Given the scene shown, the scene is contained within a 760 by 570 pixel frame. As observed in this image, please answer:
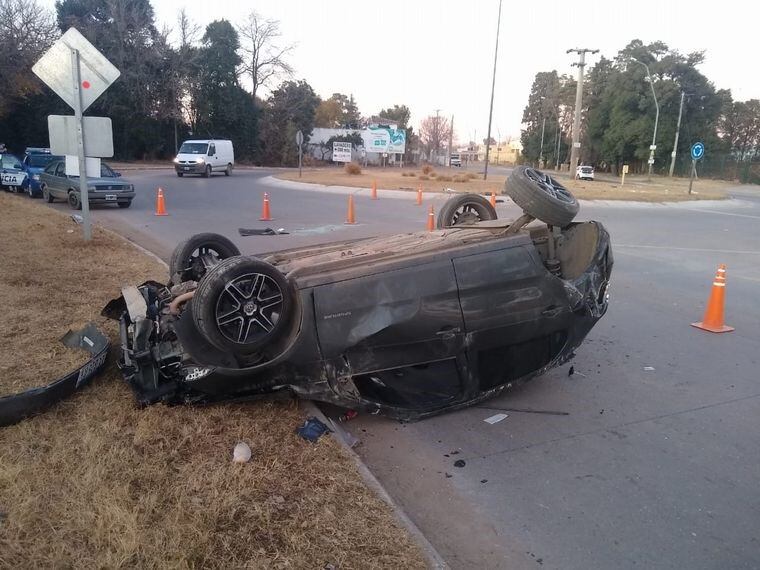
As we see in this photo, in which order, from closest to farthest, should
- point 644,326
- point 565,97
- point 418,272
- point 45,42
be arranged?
point 418,272 → point 644,326 → point 45,42 → point 565,97

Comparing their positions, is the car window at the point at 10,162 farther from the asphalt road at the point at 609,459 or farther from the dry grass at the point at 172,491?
the asphalt road at the point at 609,459

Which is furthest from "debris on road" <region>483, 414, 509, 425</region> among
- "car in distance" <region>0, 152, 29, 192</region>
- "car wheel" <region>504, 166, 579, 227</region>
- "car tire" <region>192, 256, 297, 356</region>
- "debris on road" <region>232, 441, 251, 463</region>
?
"car in distance" <region>0, 152, 29, 192</region>

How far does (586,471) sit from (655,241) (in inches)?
502

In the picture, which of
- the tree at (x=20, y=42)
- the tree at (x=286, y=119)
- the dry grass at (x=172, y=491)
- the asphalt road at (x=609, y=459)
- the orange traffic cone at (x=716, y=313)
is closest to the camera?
the dry grass at (x=172, y=491)

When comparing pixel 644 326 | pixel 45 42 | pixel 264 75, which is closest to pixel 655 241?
pixel 644 326

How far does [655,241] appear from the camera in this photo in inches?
599

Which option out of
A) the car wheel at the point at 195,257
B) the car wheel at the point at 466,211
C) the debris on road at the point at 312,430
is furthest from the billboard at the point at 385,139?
the debris on road at the point at 312,430

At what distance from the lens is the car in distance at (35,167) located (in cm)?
2069

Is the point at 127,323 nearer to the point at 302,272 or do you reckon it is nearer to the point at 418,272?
the point at 302,272

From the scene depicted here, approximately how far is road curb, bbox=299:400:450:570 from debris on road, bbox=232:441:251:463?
0.61 meters

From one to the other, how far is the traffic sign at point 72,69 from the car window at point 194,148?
29743 mm

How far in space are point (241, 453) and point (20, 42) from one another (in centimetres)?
3846

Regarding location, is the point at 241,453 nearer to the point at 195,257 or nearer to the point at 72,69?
the point at 195,257

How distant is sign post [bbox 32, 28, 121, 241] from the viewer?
9.05 meters
